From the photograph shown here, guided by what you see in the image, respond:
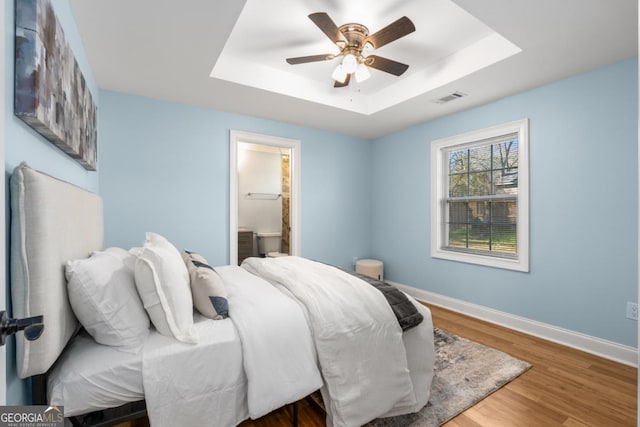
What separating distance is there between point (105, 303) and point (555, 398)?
2659 mm

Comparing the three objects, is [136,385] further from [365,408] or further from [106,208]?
[106,208]

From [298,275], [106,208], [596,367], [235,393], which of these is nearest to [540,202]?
[596,367]

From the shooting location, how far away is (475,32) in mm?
2377

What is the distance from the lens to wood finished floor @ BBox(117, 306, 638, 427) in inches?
67.3

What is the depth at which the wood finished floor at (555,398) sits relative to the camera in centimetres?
171

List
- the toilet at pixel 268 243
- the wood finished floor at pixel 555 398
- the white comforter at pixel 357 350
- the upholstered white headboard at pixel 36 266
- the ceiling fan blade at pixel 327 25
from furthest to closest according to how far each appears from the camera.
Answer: the toilet at pixel 268 243 → the ceiling fan blade at pixel 327 25 → the wood finished floor at pixel 555 398 → the white comforter at pixel 357 350 → the upholstered white headboard at pixel 36 266

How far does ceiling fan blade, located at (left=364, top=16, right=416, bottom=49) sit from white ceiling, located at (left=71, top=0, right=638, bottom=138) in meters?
0.24

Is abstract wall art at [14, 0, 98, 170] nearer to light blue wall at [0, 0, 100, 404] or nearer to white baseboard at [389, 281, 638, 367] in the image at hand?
light blue wall at [0, 0, 100, 404]

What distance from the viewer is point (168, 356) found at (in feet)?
4.13

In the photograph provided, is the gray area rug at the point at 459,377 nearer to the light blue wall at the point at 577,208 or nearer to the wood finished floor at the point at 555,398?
the wood finished floor at the point at 555,398

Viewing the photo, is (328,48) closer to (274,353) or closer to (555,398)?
(274,353)

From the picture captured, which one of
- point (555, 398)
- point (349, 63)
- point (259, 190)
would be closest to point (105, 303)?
point (349, 63)

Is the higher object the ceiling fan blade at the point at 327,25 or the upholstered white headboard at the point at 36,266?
the ceiling fan blade at the point at 327,25

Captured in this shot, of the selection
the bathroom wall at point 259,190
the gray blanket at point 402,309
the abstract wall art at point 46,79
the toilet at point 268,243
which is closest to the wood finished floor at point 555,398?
the gray blanket at point 402,309
